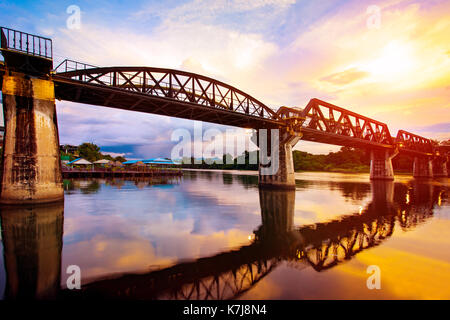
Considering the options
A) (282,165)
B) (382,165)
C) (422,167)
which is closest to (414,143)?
(422,167)

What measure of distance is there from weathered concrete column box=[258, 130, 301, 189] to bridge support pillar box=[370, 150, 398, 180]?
55.2 metres

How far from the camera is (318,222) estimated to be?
18516mm

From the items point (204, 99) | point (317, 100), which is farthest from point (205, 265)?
point (317, 100)

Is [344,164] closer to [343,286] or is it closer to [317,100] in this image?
[317,100]

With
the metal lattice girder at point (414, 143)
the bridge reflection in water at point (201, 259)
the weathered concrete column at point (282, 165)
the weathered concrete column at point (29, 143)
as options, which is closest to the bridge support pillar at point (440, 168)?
the metal lattice girder at point (414, 143)

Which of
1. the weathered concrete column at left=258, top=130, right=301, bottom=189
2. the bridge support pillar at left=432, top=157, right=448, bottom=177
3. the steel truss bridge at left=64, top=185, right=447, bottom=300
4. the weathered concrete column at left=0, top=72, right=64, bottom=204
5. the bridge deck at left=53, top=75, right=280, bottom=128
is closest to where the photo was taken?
the steel truss bridge at left=64, top=185, right=447, bottom=300

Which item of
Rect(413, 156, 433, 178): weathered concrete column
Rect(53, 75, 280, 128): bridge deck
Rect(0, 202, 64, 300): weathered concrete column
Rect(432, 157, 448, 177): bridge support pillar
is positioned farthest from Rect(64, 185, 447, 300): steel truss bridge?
Rect(432, 157, 448, 177): bridge support pillar

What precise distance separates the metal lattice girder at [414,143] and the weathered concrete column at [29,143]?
4245 inches

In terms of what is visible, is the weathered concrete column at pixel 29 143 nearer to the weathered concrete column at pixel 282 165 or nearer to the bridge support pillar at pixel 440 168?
the weathered concrete column at pixel 282 165

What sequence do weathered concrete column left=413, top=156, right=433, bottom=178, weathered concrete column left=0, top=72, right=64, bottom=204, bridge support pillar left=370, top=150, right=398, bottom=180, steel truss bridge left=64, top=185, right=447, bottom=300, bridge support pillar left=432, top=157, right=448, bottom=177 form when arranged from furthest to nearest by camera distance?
bridge support pillar left=432, top=157, right=448, bottom=177, weathered concrete column left=413, top=156, right=433, bottom=178, bridge support pillar left=370, top=150, right=398, bottom=180, weathered concrete column left=0, top=72, right=64, bottom=204, steel truss bridge left=64, top=185, right=447, bottom=300

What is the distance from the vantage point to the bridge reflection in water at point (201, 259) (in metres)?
7.45

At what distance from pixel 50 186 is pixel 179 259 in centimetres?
1846

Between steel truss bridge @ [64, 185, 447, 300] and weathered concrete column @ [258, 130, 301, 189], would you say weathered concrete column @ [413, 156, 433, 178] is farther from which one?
steel truss bridge @ [64, 185, 447, 300]

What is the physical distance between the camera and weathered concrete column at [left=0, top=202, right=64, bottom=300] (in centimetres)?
748
